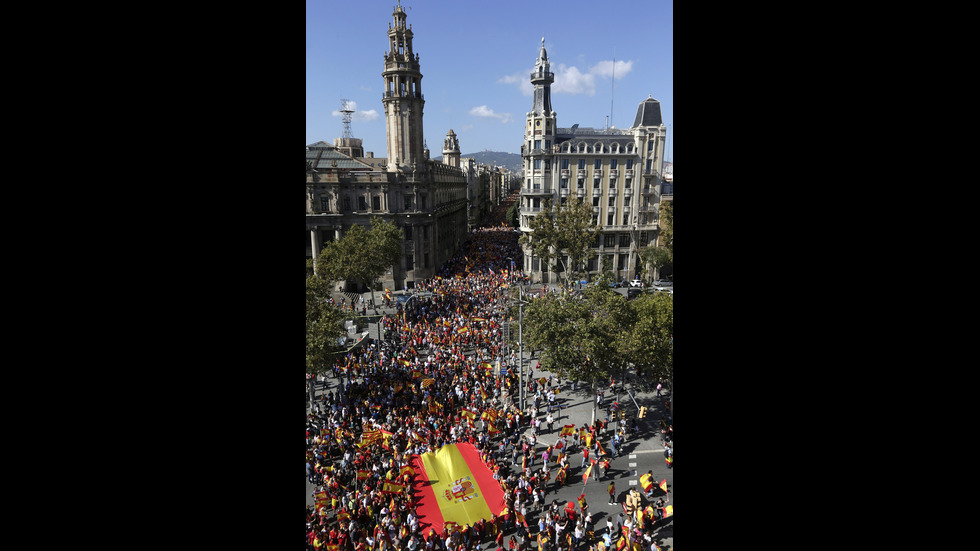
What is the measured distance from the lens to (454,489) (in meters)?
17.5

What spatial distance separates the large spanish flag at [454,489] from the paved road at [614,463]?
1.27 meters

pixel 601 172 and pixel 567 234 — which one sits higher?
pixel 601 172

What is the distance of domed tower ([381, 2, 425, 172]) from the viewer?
173 ft

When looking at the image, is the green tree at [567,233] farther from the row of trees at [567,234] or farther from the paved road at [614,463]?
the paved road at [614,463]

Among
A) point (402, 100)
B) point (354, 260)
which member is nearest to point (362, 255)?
point (354, 260)

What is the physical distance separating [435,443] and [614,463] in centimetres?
750

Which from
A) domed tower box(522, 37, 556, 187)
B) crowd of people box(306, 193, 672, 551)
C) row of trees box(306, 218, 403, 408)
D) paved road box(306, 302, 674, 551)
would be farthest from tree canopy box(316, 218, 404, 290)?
domed tower box(522, 37, 556, 187)

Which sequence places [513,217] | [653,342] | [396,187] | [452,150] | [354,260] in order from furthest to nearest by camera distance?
[452,150], [513,217], [396,187], [354,260], [653,342]

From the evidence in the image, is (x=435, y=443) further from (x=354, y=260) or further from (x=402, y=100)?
(x=402, y=100)

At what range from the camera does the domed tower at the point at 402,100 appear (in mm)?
52594

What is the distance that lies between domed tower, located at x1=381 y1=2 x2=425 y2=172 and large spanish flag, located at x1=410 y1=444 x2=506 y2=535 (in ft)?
135
